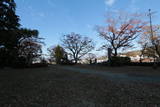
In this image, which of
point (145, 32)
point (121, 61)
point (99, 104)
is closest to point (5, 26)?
point (99, 104)

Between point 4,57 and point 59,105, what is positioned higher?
point 4,57

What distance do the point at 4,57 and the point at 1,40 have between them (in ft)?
13.1

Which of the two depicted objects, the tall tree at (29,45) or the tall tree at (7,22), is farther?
the tall tree at (29,45)

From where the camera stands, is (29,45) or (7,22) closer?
(7,22)

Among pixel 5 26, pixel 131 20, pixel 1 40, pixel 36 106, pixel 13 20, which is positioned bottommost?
pixel 36 106

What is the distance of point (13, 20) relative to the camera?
8109 mm

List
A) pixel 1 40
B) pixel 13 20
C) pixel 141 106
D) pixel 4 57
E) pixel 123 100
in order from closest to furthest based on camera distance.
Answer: pixel 141 106 < pixel 123 100 < pixel 1 40 < pixel 13 20 < pixel 4 57

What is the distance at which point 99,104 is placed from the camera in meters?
2.29

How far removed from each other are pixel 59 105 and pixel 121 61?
12.1m

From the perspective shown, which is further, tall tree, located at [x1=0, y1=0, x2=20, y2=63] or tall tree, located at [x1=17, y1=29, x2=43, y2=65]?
tall tree, located at [x1=17, y1=29, x2=43, y2=65]

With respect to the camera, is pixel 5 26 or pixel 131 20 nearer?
pixel 5 26

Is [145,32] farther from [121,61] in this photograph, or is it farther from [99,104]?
[99,104]

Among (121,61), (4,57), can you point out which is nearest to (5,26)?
(4,57)

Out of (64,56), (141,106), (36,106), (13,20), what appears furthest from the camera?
(64,56)
